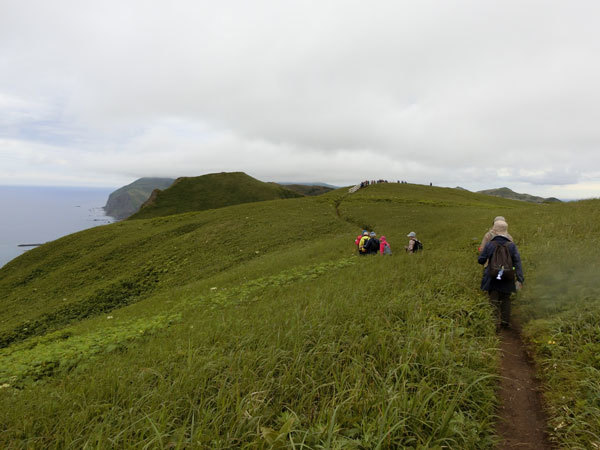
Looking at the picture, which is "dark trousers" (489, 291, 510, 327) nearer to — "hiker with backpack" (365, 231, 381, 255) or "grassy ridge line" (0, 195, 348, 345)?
"hiker with backpack" (365, 231, 381, 255)

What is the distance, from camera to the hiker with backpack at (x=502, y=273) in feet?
22.7

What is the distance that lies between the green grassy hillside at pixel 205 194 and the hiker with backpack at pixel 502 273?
301 feet

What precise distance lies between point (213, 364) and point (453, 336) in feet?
15.0

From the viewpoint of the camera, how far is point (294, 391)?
3.77 meters

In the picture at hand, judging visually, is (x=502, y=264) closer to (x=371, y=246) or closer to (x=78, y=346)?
(x=371, y=246)

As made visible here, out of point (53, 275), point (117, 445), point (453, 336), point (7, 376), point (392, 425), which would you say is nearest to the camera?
point (117, 445)

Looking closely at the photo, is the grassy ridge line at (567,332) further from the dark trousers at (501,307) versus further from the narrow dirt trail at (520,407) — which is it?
the dark trousers at (501,307)

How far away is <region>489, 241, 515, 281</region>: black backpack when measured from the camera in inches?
272

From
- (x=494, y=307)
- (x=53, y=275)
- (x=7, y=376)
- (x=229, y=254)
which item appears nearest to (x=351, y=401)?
(x=494, y=307)

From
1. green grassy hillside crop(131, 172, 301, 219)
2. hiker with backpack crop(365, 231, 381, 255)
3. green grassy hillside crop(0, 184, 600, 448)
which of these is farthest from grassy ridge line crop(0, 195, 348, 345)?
green grassy hillside crop(131, 172, 301, 219)

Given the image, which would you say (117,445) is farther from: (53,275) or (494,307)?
(53,275)

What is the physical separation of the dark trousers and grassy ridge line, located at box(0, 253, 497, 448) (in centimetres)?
111

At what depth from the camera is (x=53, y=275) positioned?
29.4 metres

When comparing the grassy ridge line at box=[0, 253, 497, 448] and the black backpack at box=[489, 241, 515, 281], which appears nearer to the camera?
the grassy ridge line at box=[0, 253, 497, 448]
